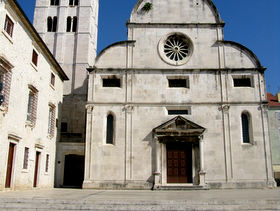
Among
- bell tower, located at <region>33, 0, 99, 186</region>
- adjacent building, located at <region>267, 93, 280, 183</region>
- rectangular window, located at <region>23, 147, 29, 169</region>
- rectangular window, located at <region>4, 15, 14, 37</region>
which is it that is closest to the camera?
rectangular window, located at <region>4, 15, 14, 37</region>

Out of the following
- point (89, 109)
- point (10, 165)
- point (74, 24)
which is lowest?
point (10, 165)

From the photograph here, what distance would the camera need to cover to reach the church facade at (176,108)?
69.5ft

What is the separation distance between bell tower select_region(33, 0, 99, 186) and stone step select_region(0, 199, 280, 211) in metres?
20.1

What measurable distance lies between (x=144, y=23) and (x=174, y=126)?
8.38 meters

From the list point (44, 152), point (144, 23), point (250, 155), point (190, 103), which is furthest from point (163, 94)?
point (44, 152)

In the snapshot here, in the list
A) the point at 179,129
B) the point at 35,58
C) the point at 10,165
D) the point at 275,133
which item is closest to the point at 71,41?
the point at 35,58

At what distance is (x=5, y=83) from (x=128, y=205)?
8778mm

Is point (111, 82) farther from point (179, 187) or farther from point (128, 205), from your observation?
point (128, 205)

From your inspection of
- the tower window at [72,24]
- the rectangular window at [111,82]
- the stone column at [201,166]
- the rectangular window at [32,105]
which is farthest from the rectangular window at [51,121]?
the tower window at [72,24]

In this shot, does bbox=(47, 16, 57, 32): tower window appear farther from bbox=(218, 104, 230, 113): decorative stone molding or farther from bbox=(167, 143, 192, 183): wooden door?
bbox=(218, 104, 230, 113): decorative stone molding

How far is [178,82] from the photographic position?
23.2 meters

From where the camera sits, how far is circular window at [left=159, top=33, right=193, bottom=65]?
922 inches

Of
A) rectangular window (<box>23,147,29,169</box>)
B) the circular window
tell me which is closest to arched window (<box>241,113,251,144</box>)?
the circular window

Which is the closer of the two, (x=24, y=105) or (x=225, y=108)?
(x=24, y=105)
